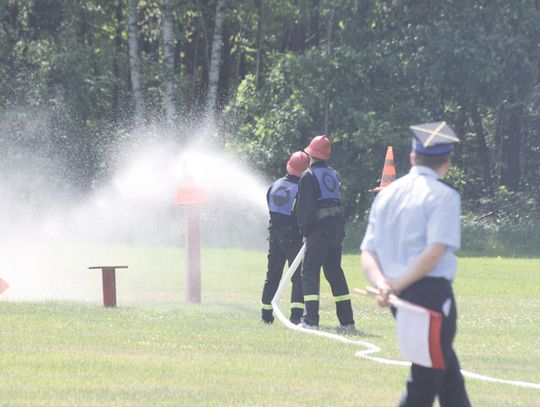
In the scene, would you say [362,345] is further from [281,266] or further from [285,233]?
[281,266]

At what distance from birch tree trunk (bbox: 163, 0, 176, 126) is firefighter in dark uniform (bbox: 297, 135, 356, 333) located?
22900 mm

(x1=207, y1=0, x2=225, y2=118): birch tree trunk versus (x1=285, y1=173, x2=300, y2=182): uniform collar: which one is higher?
(x1=207, y1=0, x2=225, y2=118): birch tree trunk

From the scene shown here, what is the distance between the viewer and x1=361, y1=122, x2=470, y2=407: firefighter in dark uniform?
598 cm

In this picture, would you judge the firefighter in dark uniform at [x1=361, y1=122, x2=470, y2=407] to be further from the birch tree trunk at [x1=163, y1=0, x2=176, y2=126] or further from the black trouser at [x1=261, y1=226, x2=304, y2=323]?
the birch tree trunk at [x1=163, y1=0, x2=176, y2=126]

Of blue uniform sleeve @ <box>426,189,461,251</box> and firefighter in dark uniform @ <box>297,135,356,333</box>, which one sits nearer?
blue uniform sleeve @ <box>426,189,461,251</box>

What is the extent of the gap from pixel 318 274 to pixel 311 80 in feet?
68.5

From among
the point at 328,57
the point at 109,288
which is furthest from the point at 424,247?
the point at 328,57

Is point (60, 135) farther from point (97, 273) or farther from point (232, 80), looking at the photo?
point (97, 273)

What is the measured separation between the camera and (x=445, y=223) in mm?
5965

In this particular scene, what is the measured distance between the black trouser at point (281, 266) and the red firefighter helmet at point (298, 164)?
571 millimetres

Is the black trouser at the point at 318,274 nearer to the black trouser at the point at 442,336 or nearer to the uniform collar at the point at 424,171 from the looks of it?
the uniform collar at the point at 424,171

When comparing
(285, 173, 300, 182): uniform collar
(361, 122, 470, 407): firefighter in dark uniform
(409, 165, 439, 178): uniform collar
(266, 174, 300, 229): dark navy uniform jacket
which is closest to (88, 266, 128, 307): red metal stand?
(266, 174, 300, 229): dark navy uniform jacket

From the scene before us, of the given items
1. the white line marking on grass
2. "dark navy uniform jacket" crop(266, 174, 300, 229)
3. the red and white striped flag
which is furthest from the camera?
"dark navy uniform jacket" crop(266, 174, 300, 229)

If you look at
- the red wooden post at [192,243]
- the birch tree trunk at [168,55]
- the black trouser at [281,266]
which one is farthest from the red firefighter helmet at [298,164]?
the birch tree trunk at [168,55]
